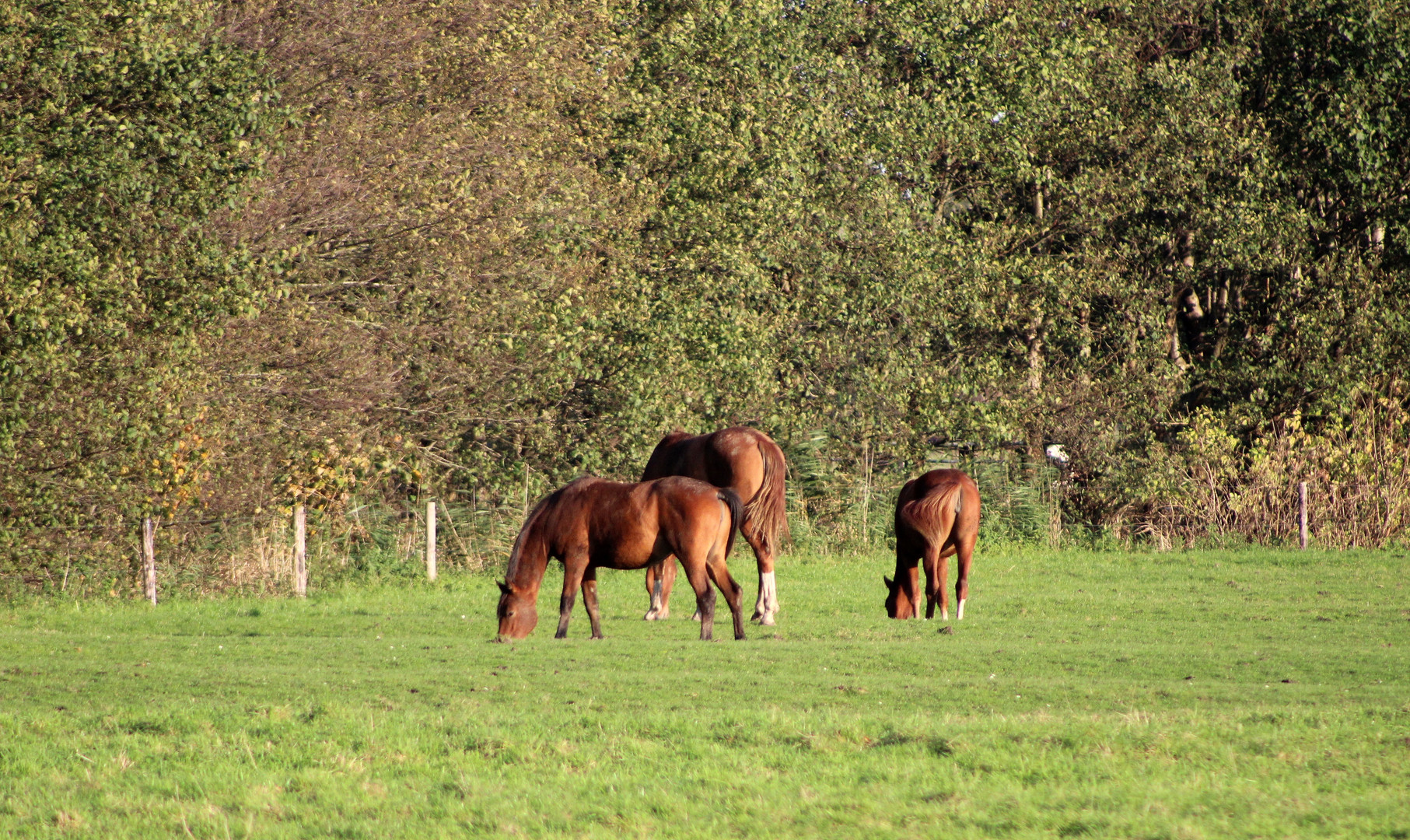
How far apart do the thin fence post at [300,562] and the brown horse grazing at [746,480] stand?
5.93 meters

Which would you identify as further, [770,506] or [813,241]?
[813,241]

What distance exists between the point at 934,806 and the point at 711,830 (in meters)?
1.18

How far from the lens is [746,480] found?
722 inches

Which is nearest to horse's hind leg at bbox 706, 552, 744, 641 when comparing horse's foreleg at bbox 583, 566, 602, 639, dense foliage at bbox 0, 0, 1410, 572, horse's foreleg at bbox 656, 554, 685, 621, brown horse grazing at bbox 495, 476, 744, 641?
brown horse grazing at bbox 495, 476, 744, 641

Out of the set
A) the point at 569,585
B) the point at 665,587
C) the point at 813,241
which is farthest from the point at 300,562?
the point at 813,241

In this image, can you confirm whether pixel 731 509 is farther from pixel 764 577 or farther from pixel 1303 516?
pixel 1303 516

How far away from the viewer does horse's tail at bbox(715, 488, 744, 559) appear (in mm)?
15125

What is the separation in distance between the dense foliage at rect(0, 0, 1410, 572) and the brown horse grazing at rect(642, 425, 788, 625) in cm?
626

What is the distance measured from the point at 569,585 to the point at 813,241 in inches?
614

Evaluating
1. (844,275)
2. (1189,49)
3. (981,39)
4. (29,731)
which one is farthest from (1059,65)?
(29,731)

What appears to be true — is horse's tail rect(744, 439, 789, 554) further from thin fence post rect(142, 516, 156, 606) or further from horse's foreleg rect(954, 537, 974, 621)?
thin fence post rect(142, 516, 156, 606)

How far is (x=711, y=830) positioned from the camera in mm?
7141

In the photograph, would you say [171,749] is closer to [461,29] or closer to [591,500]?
[591,500]

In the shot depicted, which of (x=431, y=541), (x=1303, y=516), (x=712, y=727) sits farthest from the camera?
(x=1303, y=516)
